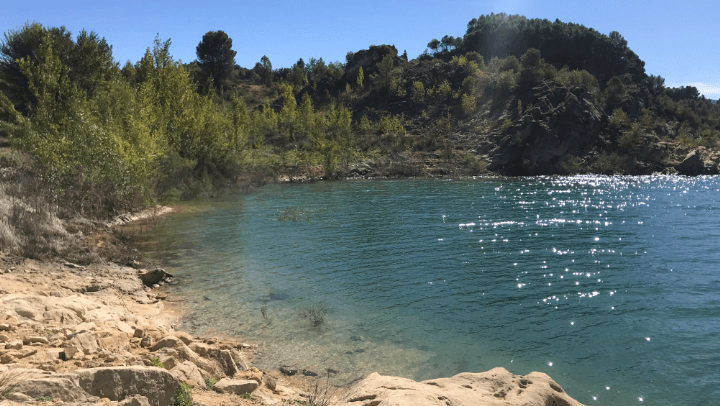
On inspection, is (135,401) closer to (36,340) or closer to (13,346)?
(13,346)

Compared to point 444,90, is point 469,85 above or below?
above

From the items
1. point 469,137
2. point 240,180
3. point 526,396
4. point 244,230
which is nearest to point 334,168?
point 240,180

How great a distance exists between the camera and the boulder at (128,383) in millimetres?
6352

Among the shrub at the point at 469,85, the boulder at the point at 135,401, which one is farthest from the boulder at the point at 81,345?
the shrub at the point at 469,85

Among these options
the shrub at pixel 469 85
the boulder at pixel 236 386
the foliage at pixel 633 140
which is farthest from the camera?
the shrub at pixel 469 85

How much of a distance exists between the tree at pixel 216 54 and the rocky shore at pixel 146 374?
128483 millimetres

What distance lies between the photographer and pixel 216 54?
129 metres

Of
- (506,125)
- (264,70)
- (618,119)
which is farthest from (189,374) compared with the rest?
(264,70)

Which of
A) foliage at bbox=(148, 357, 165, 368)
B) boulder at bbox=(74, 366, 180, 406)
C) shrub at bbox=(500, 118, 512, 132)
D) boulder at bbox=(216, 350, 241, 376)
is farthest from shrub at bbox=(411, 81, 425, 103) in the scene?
boulder at bbox=(74, 366, 180, 406)

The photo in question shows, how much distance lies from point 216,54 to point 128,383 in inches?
5461

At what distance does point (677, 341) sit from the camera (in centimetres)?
1166

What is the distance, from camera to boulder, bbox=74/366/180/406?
20.8 feet

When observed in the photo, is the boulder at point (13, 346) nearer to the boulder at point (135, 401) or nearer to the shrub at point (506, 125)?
the boulder at point (135, 401)

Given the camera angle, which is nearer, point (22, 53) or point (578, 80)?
point (22, 53)
